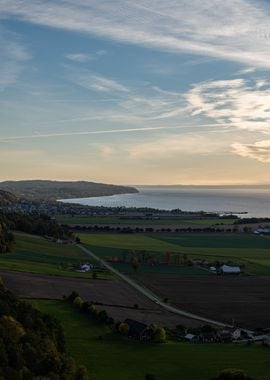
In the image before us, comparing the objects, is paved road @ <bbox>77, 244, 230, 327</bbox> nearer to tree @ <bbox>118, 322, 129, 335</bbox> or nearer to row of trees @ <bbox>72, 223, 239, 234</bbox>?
tree @ <bbox>118, 322, 129, 335</bbox>

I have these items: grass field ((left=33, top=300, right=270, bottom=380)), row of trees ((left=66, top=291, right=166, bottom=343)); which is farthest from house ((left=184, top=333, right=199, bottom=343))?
row of trees ((left=66, top=291, right=166, bottom=343))

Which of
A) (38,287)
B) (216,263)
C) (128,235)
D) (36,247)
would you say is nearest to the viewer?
(38,287)

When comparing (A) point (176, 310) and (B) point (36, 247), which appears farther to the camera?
(B) point (36, 247)

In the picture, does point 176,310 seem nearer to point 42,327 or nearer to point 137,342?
point 137,342

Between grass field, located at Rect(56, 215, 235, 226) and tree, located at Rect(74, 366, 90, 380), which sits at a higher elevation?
grass field, located at Rect(56, 215, 235, 226)

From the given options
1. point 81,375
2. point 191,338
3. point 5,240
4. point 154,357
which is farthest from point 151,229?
point 81,375

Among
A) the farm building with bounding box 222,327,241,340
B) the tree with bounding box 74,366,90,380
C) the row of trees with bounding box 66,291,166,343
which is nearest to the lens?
the tree with bounding box 74,366,90,380

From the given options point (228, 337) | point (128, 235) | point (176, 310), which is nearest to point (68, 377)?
point (228, 337)

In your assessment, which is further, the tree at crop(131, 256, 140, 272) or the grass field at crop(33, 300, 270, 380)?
the tree at crop(131, 256, 140, 272)
